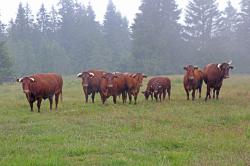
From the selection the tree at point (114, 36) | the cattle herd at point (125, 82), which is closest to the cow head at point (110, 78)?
the cattle herd at point (125, 82)

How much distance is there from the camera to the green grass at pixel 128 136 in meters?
10.2

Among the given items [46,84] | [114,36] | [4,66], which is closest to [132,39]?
[114,36]

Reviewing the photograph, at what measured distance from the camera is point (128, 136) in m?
12.7

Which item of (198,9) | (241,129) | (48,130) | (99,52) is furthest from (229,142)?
(99,52)

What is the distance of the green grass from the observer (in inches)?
400

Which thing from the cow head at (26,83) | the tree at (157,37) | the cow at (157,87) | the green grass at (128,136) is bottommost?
the green grass at (128,136)

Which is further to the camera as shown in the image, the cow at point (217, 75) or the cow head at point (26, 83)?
the cow at point (217, 75)

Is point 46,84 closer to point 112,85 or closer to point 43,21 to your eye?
point 112,85

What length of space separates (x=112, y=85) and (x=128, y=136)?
31.7 ft

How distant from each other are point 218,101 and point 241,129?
7.99m

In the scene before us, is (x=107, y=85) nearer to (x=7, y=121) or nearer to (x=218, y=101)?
(x=218, y=101)

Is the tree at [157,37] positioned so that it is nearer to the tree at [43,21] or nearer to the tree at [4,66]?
the tree at [4,66]

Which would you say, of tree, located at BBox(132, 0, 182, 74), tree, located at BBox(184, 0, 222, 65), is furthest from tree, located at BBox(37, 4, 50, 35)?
tree, located at BBox(184, 0, 222, 65)

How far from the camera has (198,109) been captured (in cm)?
1908
